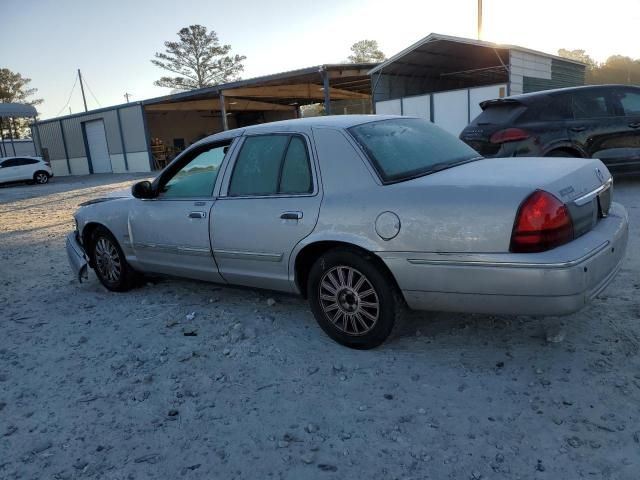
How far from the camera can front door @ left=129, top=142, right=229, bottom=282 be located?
4.01 metres

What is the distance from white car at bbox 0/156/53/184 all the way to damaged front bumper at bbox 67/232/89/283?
23.7 meters

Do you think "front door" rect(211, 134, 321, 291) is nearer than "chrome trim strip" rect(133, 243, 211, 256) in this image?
Yes

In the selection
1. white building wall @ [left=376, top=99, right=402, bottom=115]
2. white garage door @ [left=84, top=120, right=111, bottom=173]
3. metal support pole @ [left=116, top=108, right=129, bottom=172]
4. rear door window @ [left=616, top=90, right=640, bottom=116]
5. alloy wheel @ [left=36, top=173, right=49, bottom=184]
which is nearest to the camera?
rear door window @ [left=616, top=90, right=640, bottom=116]

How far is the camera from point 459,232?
2711 millimetres

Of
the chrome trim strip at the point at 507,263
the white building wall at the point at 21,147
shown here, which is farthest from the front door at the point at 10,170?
the chrome trim strip at the point at 507,263

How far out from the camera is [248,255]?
368 centimetres

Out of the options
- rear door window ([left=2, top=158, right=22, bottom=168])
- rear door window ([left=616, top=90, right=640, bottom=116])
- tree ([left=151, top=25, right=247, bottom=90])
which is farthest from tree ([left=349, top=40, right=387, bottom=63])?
rear door window ([left=616, top=90, right=640, bottom=116])

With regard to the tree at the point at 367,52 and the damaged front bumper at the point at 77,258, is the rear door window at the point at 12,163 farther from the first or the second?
the tree at the point at 367,52

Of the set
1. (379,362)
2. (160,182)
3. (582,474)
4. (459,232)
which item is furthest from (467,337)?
(160,182)

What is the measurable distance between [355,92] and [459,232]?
2757 cm

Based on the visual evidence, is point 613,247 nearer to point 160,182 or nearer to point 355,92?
point 160,182

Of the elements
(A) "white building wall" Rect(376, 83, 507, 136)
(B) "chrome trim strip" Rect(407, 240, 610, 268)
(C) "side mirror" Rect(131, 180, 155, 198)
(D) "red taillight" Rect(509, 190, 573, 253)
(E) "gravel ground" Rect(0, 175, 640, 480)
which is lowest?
(E) "gravel ground" Rect(0, 175, 640, 480)

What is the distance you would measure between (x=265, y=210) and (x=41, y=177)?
2720cm

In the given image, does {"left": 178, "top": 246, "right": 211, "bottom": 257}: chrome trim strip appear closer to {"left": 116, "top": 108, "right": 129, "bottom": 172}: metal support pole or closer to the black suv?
the black suv
